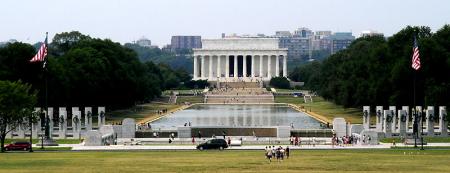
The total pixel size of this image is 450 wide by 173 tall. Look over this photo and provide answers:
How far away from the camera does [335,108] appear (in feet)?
449

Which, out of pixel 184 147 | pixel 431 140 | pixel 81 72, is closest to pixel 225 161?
pixel 184 147

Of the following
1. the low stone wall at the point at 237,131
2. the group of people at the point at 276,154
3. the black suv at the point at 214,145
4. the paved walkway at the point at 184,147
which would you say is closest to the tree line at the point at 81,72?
the low stone wall at the point at 237,131

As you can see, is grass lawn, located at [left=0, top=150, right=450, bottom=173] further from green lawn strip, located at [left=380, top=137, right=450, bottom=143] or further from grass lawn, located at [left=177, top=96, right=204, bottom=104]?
grass lawn, located at [left=177, top=96, right=204, bottom=104]

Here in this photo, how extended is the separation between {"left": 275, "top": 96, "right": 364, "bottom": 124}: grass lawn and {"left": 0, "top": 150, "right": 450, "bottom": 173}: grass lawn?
40074mm

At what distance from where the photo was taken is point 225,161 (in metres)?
54.3

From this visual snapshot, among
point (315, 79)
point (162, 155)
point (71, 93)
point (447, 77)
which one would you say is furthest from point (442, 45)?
point (315, 79)

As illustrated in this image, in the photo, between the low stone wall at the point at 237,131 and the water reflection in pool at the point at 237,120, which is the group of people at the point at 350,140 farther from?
the water reflection in pool at the point at 237,120

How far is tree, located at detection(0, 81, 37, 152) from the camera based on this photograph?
71281 mm

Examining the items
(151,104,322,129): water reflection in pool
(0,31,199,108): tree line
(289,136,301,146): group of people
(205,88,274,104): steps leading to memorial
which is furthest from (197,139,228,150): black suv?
(205,88,274,104): steps leading to memorial

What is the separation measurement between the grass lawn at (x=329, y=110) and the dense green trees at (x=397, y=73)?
4.79 ft

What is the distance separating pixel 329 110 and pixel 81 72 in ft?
110

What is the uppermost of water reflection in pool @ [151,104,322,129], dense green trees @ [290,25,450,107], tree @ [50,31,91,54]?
tree @ [50,31,91,54]

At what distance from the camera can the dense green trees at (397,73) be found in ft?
322

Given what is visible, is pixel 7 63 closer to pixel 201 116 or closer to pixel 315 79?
pixel 201 116
